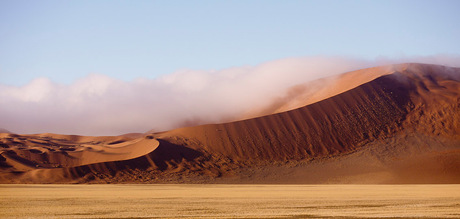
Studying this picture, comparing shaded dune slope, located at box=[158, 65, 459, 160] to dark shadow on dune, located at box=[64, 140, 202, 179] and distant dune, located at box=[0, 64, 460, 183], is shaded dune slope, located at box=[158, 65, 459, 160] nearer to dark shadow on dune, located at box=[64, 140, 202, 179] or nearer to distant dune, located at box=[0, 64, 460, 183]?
distant dune, located at box=[0, 64, 460, 183]

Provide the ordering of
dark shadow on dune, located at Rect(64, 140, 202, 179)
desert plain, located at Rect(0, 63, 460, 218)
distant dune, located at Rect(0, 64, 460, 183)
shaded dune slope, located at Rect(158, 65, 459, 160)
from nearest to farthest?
desert plain, located at Rect(0, 63, 460, 218)
distant dune, located at Rect(0, 64, 460, 183)
dark shadow on dune, located at Rect(64, 140, 202, 179)
shaded dune slope, located at Rect(158, 65, 459, 160)

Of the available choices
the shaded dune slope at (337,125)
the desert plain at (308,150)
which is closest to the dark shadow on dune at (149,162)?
the desert plain at (308,150)

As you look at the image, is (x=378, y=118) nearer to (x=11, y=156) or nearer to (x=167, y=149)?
(x=167, y=149)

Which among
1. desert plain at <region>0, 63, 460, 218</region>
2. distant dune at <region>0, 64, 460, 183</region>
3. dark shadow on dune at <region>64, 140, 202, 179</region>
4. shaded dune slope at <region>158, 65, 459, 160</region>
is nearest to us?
desert plain at <region>0, 63, 460, 218</region>

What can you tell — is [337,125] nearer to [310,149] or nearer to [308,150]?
Result: [310,149]

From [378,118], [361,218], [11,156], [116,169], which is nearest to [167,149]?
[116,169]

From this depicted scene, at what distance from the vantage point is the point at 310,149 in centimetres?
9838

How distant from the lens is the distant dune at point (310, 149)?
88.6 m

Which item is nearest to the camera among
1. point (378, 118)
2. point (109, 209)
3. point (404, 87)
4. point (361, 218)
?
point (361, 218)

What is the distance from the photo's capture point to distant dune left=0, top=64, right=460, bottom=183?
88625 millimetres

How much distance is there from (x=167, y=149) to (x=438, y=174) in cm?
4729

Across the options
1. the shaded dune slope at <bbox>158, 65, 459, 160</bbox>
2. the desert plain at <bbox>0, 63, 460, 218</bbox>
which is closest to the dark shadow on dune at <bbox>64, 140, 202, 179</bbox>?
the desert plain at <bbox>0, 63, 460, 218</bbox>

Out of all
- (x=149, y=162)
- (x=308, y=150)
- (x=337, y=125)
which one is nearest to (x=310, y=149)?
(x=308, y=150)

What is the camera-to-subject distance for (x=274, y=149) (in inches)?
3873
